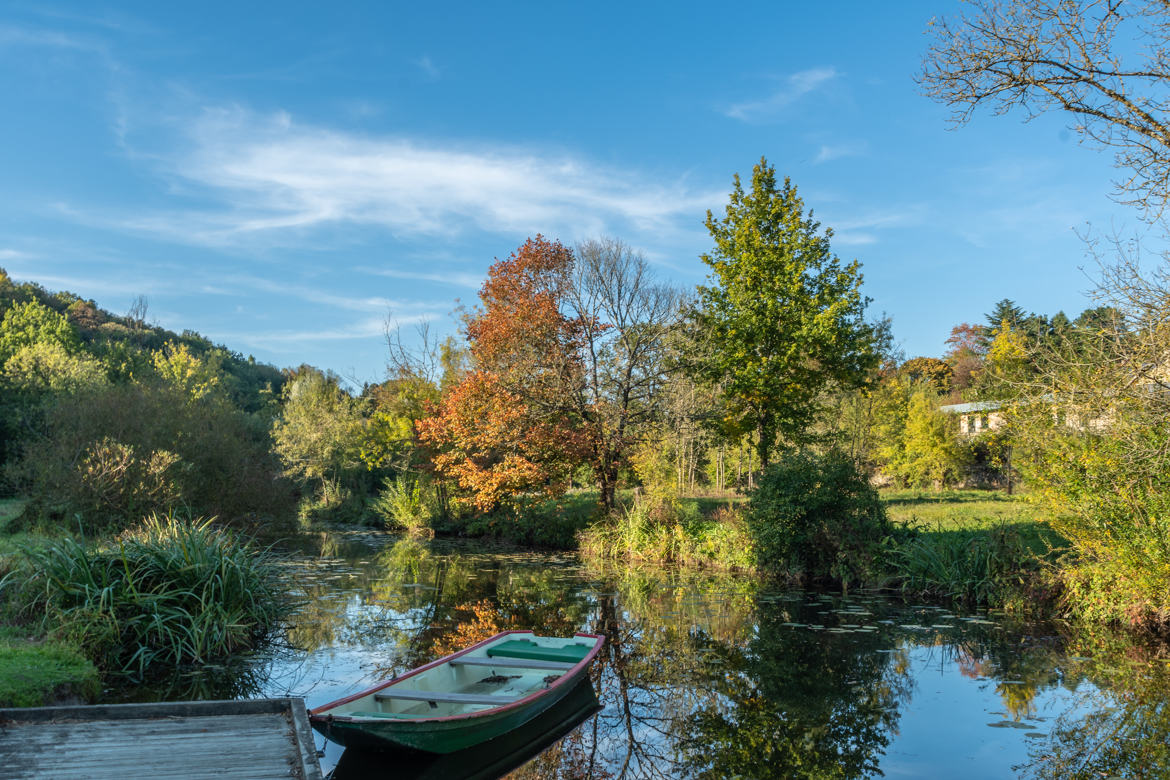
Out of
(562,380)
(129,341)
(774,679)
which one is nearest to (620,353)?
(562,380)

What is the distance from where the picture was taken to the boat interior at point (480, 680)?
671 centimetres

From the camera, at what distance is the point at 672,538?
768 inches

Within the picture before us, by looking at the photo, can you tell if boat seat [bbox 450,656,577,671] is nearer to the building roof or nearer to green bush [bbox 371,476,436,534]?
→ green bush [bbox 371,476,436,534]

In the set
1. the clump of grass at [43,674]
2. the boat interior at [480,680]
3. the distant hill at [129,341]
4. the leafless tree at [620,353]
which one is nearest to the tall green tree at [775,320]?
the leafless tree at [620,353]

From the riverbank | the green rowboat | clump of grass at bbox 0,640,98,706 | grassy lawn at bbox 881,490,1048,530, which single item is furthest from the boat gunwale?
grassy lawn at bbox 881,490,1048,530

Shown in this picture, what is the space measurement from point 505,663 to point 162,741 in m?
3.59

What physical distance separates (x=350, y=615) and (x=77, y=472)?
6365 mm

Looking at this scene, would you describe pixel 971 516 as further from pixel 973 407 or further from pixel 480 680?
pixel 973 407

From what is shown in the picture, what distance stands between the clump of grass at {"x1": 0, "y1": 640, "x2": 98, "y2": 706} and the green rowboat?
122 inches

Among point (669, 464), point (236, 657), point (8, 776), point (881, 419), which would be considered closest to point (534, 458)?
point (669, 464)

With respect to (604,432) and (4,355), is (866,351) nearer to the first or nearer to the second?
(604,432)

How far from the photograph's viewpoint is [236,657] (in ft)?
31.9

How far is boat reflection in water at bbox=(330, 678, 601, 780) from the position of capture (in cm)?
638

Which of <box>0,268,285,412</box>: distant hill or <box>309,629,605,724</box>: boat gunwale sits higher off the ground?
<box>0,268,285,412</box>: distant hill
